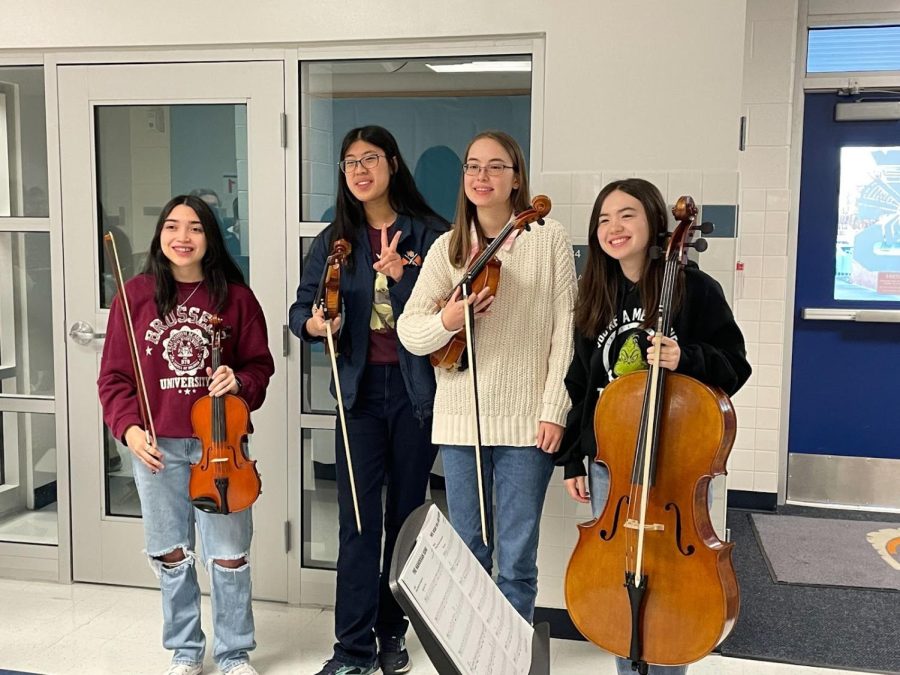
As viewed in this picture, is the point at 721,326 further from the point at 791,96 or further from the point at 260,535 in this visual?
the point at 791,96

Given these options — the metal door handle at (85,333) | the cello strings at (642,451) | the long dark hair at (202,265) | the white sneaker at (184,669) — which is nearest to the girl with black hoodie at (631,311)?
the cello strings at (642,451)

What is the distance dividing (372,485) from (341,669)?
0.58 meters

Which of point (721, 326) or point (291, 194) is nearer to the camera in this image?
point (721, 326)

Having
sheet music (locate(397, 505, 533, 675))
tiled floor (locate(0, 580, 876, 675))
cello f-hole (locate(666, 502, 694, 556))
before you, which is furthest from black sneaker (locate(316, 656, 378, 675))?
sheet music (locate(397, 505, 533, 675))

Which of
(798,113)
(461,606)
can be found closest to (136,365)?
(461,606)

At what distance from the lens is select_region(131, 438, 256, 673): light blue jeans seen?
266cm

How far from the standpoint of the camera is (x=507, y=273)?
2.42 metres

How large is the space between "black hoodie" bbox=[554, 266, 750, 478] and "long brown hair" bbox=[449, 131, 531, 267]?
38 cm

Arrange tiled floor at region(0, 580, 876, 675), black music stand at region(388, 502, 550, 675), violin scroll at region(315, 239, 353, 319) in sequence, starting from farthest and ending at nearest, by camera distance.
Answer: tiled floor at region(0, 580, 876, 675) → violin scroll at region(315, 239, 353, 319) → black music stand at region(388, 502, 550, 675)

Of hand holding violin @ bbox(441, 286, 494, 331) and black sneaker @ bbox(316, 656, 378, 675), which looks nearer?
hand holding violin @ bbox(441, 286, 494, 331)

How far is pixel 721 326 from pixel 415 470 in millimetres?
1017

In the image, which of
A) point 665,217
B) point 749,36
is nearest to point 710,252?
point 665,217

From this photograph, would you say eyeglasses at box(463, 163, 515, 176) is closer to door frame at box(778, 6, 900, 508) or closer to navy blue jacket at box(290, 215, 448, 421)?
navy blue jacket at box(290, 215, 448, 421)

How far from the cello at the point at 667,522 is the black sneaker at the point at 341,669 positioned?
984 millimetres
